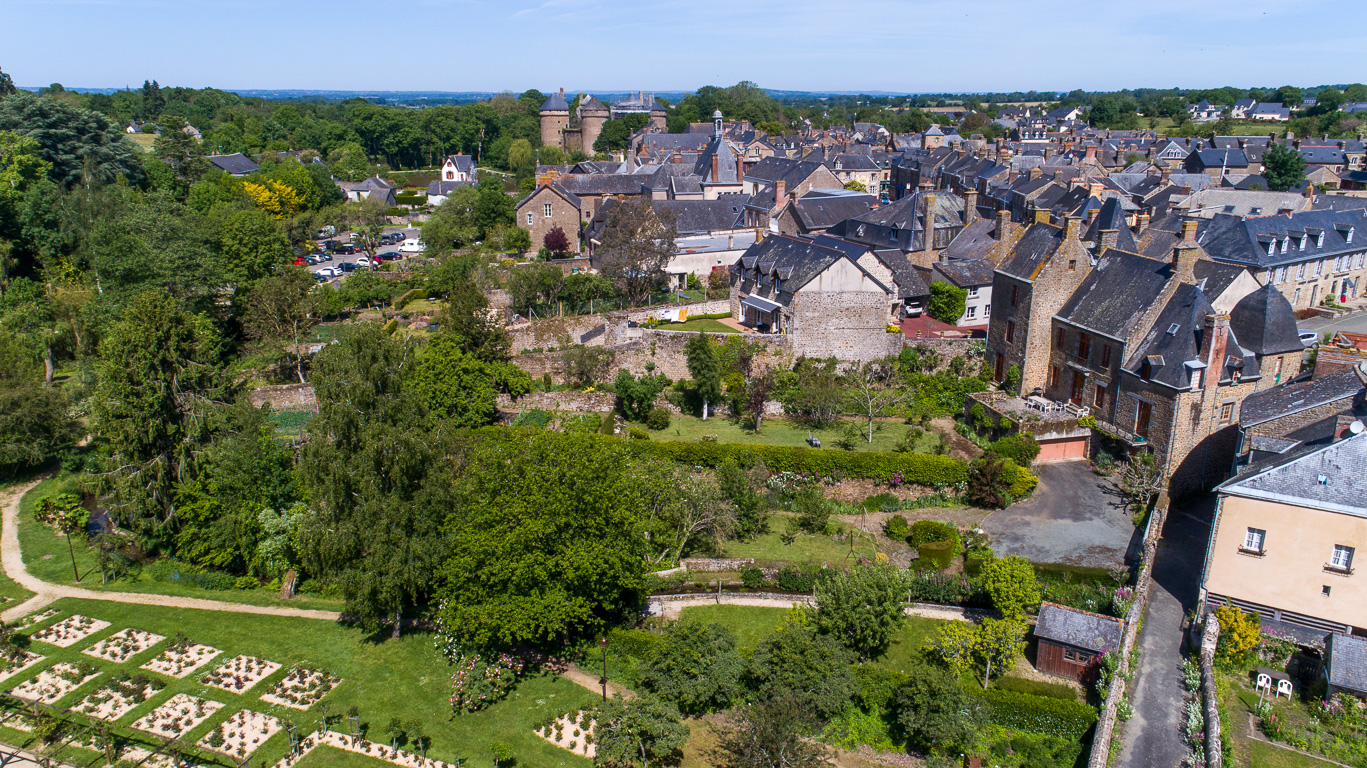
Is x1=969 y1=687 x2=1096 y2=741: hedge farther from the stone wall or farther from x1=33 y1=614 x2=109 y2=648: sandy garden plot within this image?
the stone wall

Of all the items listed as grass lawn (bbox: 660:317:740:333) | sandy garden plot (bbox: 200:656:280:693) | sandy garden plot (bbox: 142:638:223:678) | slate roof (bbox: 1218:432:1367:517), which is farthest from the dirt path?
slate roof (bbox: 1218:432:1367:517)

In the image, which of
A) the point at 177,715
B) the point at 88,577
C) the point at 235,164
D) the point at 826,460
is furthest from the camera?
the point at 235,164

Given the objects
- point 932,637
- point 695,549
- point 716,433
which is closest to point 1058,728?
point 932,637

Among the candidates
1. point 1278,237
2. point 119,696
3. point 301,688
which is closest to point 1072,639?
point 301,688

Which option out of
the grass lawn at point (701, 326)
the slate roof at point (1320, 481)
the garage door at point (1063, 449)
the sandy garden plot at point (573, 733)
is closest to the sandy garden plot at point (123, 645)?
the sandy garden plot at point (573, 733)

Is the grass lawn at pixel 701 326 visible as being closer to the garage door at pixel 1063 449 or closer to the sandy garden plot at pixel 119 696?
the garage door at pixel 1063 449

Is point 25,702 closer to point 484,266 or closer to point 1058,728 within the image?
point 1058,728

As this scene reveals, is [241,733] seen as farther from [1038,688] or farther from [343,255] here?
[343,255]
